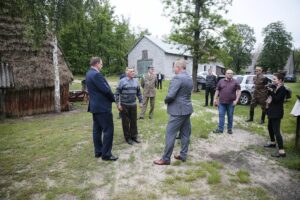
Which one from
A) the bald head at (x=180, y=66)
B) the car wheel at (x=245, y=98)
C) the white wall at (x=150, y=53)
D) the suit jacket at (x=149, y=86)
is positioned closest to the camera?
the bald head at (x=180, y=66)

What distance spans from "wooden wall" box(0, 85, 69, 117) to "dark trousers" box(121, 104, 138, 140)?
6907 mm

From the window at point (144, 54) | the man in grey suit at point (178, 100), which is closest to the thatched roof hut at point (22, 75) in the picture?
the man in grey suit at point (178, 100)

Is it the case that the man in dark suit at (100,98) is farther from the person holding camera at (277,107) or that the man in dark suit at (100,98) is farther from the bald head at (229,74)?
the bald head at (229,74)

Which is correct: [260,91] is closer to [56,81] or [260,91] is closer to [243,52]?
[56,81]

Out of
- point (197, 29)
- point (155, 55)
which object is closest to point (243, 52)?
point (155, 55)

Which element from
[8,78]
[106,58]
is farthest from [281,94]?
[106,58]

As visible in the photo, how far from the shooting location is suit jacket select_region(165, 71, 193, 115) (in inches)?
198

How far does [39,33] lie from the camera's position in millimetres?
7879

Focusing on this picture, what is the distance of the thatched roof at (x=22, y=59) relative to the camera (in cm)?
1117

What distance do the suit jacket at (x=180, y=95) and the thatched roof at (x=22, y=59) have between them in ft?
28.0

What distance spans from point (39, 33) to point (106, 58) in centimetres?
3208

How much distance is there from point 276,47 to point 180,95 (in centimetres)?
5246

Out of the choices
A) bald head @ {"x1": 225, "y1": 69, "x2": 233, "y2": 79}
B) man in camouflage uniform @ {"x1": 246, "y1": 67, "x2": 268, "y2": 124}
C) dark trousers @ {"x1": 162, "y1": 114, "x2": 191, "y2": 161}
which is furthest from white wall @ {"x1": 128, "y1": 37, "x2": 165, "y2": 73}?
dark trousers @ {"x1": 162, "y1": 114, "x2": 191, "y2": 161}

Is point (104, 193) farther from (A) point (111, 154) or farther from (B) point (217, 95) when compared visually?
(B) point (217, 95)
